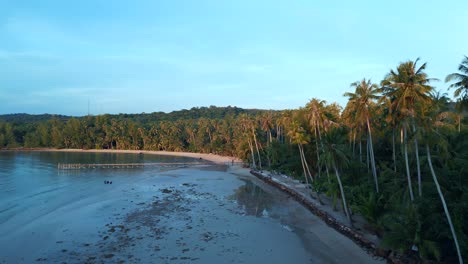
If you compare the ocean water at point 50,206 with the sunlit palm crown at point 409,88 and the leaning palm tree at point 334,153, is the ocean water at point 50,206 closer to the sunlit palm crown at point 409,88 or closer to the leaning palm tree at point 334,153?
the leaning palm tree at point 334,153

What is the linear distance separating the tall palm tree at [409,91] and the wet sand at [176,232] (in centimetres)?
863

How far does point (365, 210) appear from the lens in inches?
987

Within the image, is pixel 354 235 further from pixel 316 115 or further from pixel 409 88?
pixel 316 115

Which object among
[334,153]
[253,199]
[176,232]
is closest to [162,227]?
[176,232]

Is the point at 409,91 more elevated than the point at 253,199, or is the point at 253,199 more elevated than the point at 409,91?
the point at 409,91

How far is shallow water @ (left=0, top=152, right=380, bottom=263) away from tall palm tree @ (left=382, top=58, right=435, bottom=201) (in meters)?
8.79

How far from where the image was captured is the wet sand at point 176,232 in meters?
23.0

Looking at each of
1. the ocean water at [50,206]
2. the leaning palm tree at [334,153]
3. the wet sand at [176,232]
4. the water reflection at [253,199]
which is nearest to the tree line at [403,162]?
the leaning palm tree at [334,153]

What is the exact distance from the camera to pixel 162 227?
1184 inches

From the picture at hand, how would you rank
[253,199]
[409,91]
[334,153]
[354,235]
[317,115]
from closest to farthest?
[409,91]
[354,235]
[334,153]
[317,115]
[253,199]

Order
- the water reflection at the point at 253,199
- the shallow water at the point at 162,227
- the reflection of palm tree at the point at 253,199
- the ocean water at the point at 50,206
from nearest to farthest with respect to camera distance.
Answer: the shallow water at the point at 162,227 → the ocean water at the point at 50,206 → the water reflection at the point at 253,199 → the reflection of palm tree at the point at 253,199

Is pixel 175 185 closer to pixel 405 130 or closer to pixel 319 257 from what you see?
pixel 319 257

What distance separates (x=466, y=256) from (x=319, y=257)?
27.2 ft

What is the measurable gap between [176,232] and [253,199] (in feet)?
56.1
